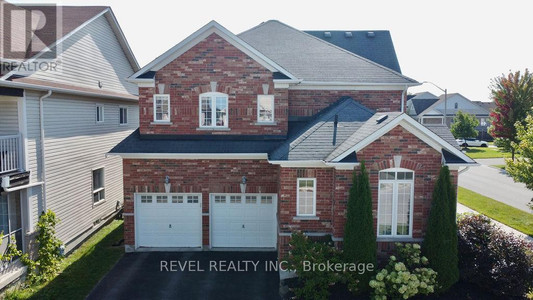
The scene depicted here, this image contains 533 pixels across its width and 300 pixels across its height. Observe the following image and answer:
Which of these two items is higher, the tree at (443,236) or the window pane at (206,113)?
the window pane at (206,113)

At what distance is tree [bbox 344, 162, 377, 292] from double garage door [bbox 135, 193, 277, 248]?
389 centimetres

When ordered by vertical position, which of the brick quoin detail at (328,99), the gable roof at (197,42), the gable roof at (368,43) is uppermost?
the gable roof at (368,43)

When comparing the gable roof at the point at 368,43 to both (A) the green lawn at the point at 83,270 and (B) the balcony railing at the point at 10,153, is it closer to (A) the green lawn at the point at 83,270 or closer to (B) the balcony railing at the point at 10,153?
(A) the green lawn at the point at 83,270

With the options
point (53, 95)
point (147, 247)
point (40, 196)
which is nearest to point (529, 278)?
point (147, 247)

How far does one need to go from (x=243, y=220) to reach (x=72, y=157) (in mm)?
6944

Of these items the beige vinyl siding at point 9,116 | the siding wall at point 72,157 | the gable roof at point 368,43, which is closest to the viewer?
the beige vinyl siding at point 9,116

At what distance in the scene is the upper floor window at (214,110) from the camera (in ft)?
43.4

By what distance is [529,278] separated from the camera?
923 centimetres

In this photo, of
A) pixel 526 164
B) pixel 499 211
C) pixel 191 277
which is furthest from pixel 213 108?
pixel 499 211

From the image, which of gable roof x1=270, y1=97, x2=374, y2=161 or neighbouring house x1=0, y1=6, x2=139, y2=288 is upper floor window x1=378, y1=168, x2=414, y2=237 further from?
neighbouring house x1=0, y1=6, x2=139, y2=288

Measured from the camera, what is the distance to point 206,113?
1332cm

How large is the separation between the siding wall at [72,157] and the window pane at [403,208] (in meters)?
11.0

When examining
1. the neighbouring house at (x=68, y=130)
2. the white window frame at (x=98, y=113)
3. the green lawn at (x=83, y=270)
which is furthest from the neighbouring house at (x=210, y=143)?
the white window frame at (x=98, y=113)

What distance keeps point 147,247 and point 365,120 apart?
29.7 ft
